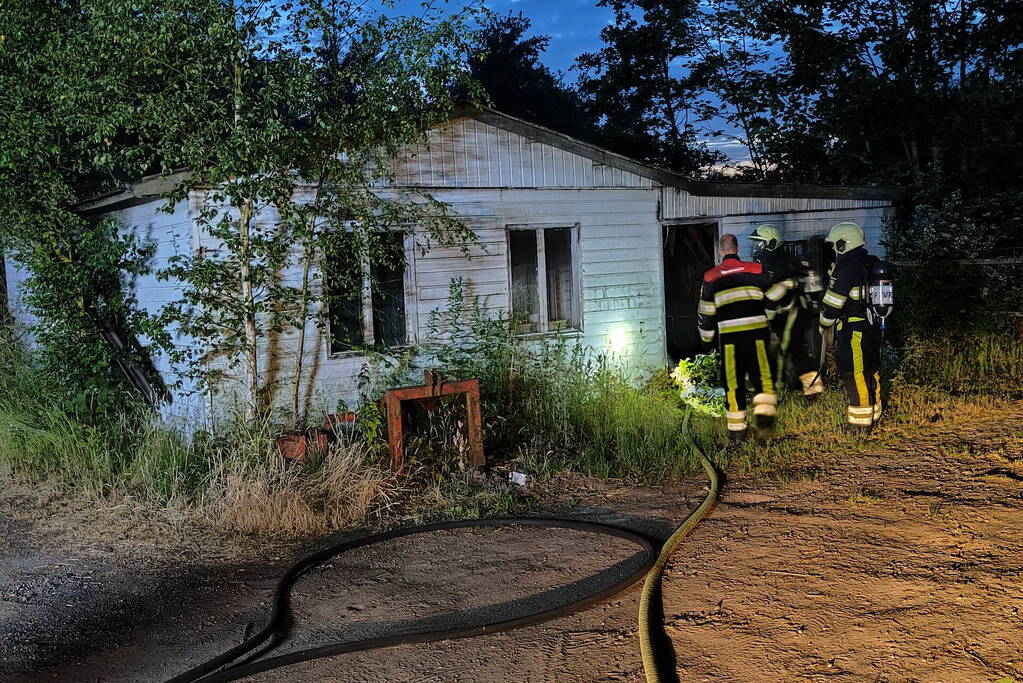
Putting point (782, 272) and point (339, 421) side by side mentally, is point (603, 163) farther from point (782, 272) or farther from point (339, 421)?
point (339, 421)

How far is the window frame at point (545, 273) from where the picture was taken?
9.75m

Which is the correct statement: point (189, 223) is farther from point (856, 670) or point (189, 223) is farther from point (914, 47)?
point (914, 47)

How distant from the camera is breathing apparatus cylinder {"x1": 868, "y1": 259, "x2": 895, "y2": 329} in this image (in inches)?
301

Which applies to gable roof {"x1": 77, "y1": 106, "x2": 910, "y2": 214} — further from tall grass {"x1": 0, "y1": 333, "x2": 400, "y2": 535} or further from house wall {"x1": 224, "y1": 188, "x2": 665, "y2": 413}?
tall grass {"x1": 0, "y1": 333, "x2": 400, "y2": 535}

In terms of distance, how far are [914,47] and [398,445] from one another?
17.3m

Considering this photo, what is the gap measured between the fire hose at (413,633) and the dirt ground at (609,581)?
0.05 m

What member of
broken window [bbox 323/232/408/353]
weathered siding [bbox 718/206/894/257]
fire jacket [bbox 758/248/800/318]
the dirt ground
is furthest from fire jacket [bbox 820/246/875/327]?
broken window [bbox 323/232/408/353]

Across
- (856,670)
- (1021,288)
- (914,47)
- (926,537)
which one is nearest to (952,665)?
(856,670)

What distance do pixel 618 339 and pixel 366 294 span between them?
3.31m

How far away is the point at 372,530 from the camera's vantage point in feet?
19.8

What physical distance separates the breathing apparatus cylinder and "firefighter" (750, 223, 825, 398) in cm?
71

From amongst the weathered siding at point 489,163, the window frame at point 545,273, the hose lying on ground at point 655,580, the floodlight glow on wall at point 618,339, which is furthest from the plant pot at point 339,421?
the floodlight glow on wall at point 618,339

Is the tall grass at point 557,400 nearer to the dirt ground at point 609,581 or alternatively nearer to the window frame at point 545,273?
the window frame at point 545,273

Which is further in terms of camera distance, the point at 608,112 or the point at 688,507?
the point at 608,112
